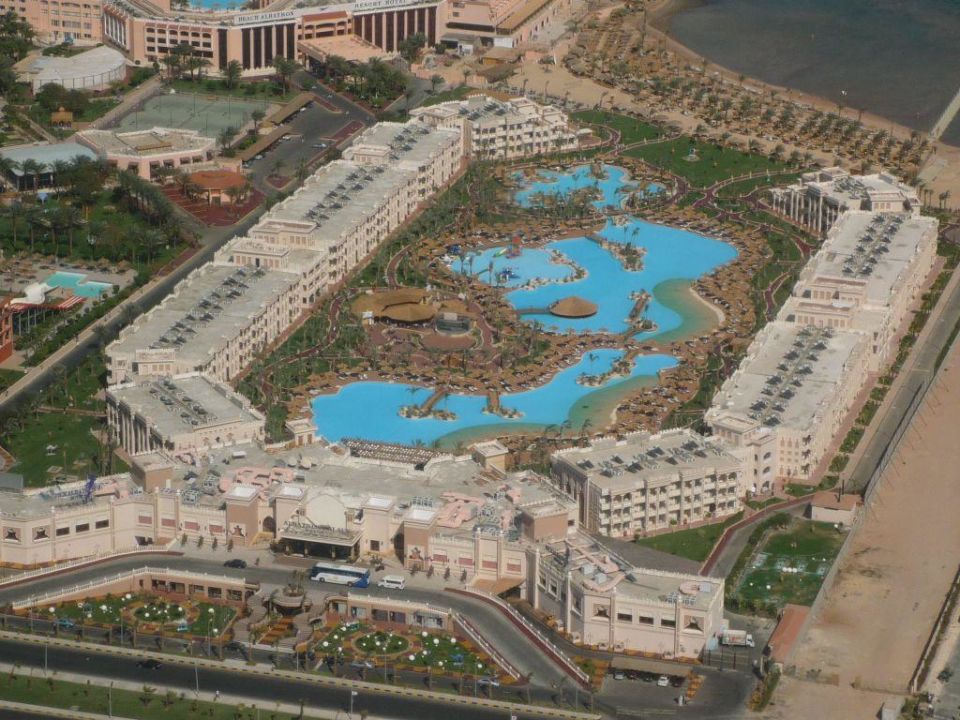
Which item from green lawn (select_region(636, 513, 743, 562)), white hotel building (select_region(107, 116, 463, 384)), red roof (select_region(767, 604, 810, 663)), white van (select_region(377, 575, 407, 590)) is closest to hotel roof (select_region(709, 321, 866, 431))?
green lawn (select_region(636, 513, 743, 562))

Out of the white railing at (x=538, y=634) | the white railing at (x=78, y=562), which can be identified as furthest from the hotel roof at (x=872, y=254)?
the white railing at (x=78, y=562)

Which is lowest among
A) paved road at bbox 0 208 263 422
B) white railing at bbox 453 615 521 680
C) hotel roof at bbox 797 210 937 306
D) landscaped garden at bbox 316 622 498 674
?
paved road at bbox 0 208 263 422

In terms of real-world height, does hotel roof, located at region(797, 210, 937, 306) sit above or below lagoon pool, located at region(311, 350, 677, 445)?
above

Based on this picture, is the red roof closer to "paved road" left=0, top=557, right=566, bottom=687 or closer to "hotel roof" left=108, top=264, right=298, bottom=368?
"paved road" left=0, top=557, right=566, bottom=687

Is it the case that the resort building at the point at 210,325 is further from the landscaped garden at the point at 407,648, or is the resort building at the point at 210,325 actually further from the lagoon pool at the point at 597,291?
the landscaped garden at the point at 407,648

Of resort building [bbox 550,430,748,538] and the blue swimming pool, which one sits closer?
resort building [bbox 550,430,748,538]

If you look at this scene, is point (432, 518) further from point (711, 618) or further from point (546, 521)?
point (711, 618)

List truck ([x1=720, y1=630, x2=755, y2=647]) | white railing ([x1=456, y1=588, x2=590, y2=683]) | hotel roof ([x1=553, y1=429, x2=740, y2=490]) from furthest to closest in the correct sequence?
hotel roof ([x1=553, y1=429, x2=740, y2=490])
truck ([x1=720, y1=630, x2=755, y2=647])
white railing ([x1=456, y1=588, x2=590, y2=683])
